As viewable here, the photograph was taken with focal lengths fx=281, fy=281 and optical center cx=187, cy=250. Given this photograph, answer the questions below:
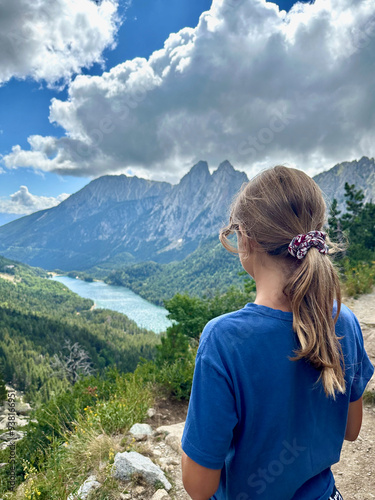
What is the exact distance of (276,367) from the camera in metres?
0.91

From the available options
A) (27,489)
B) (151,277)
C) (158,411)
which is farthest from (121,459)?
(151,277)

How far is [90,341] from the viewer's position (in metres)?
72.1

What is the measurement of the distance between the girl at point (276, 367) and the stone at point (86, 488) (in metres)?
2.07

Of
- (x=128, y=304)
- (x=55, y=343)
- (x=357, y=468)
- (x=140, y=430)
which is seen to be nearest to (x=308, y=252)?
(x=357, y=468)

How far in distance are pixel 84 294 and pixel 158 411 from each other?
159 m

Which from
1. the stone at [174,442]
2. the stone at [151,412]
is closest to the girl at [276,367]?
the stone at [174,442]

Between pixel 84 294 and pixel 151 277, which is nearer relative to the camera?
pixel 84 294

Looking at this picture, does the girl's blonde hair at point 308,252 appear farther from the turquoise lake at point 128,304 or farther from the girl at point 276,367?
the turquoise lake at point 128,304

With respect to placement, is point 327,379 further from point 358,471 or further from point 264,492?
point 358,471

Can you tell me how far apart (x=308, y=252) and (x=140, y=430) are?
3.57m

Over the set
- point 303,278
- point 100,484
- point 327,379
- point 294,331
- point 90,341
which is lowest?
point 90,341

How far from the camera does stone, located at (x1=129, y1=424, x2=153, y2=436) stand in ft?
11.5

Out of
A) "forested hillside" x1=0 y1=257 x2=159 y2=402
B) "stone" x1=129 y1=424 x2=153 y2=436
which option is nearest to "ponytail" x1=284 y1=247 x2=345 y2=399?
"stone" x1=129 y1=424 x2=153 y2=436

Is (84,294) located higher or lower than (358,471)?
lower
